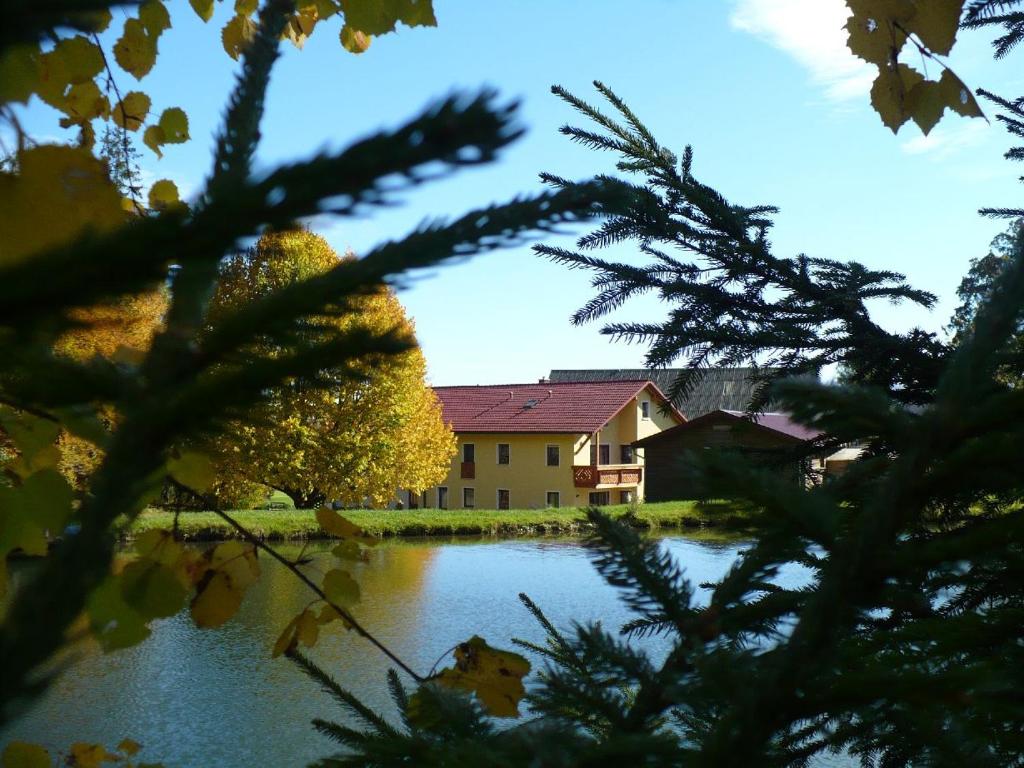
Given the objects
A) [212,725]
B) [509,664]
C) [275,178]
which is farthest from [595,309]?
[212,725]

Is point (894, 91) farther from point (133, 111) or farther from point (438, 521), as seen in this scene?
point (438, 521)

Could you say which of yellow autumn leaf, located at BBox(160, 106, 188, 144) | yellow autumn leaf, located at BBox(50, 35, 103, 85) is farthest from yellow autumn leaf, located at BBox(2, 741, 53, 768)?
yellow autumn leaf, located at BBox(160, 106, 188, 144)

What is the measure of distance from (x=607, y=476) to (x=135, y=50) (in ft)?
84.2

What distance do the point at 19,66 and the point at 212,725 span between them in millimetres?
8605

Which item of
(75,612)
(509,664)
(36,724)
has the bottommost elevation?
Answer: (36,724)

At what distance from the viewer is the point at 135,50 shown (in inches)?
66.4

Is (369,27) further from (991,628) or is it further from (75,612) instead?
(75,612)

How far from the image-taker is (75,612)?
0.81 ft

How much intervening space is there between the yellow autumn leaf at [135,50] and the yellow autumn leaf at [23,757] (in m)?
1.24

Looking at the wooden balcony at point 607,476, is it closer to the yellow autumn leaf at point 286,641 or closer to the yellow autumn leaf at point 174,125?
the yellow autumn leaf at point 174,125

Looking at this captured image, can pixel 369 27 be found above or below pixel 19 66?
above

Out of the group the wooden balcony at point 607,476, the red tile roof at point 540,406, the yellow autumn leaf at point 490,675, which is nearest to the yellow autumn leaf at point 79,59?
the yellow autumn leaf at point 490,675

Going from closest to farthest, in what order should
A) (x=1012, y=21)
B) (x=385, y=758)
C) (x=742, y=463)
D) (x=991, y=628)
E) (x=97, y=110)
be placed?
(x=742, y=463) → (x=385, y=758) → (x=991, y=628) → (x=97, y=110) → (x=1012, y=21)

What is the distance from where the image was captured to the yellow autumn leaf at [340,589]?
3.91 feet
